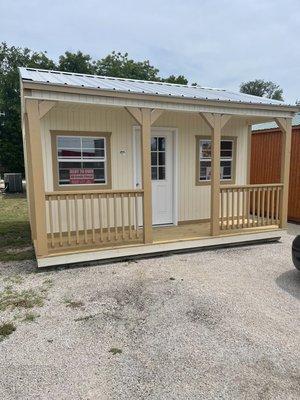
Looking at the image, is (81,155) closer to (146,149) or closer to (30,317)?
(146,149)

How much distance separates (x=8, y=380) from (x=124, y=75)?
25.9 m

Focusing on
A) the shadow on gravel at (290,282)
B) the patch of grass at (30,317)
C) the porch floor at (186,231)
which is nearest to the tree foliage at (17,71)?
the porch floor at (186,231)

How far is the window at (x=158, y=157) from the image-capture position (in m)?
6.91

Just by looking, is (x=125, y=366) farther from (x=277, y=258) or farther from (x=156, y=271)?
(x=277, y=258)

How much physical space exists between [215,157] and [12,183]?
1371cm

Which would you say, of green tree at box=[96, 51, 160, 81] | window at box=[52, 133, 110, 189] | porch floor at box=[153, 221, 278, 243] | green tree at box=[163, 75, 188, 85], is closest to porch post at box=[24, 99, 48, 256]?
window at box=[52, 133, 110, 189]

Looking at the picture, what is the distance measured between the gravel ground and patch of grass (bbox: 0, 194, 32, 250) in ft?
5.88

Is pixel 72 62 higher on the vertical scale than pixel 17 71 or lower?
higher

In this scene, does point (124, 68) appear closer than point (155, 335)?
No

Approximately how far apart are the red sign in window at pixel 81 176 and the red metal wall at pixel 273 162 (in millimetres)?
5615

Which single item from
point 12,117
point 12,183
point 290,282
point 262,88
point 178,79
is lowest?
point 290,282

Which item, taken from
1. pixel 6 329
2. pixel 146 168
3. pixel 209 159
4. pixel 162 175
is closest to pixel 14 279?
pixel 6 329

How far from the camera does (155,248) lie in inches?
219

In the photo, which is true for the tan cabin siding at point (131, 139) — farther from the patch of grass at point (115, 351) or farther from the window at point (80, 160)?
the patch of grass at point (115, 351)
